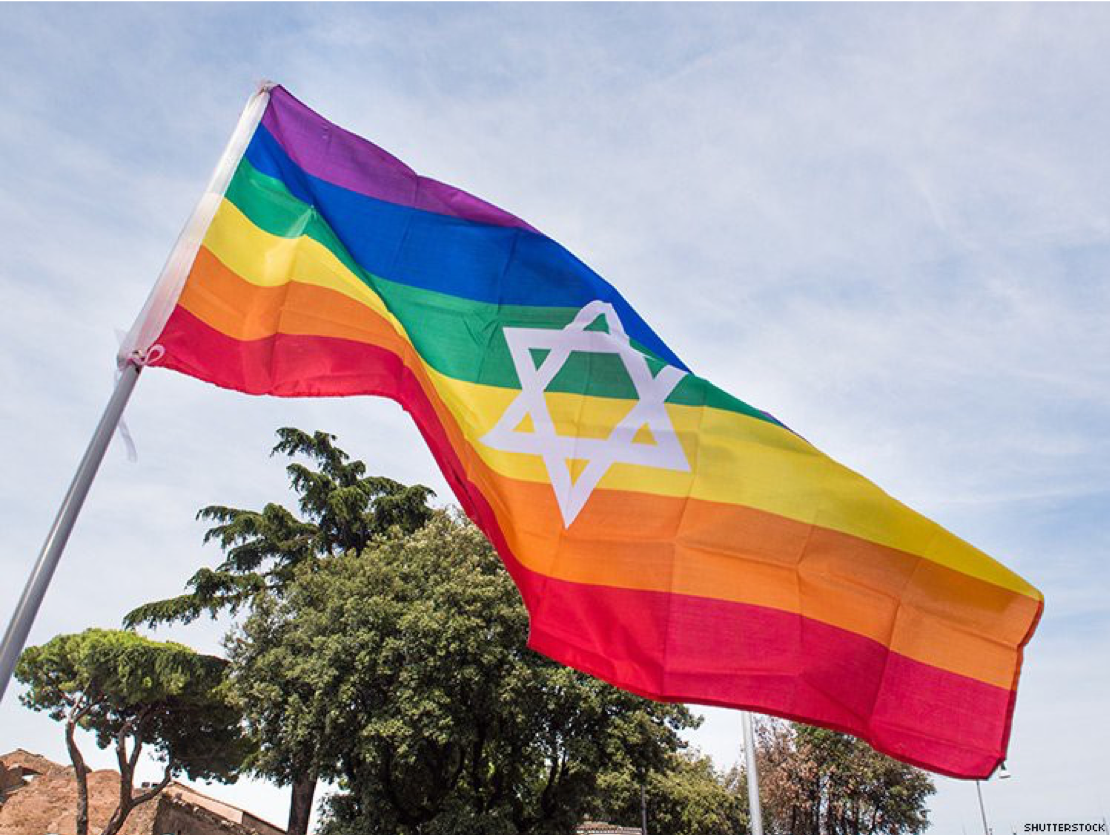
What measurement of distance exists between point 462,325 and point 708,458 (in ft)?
6.24

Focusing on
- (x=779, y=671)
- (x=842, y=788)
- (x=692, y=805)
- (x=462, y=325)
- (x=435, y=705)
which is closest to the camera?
(x=779, y=671)

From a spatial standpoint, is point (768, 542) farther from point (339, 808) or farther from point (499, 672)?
point (339, 808)

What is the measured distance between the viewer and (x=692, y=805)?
49000 mm

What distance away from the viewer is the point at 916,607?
17.0 ft

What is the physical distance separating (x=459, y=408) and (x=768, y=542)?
2.14 meters

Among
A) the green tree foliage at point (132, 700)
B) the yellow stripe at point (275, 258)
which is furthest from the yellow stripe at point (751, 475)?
the green tree foliage at point (132, 700)

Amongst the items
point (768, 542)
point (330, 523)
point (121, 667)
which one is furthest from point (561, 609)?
point (121, 667)

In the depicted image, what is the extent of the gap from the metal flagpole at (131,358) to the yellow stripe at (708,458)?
0.87ft

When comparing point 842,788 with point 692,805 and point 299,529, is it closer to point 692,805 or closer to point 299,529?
point 692,805

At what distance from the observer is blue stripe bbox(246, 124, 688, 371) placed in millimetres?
6211

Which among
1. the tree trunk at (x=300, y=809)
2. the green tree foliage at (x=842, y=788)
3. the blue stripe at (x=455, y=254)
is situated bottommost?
the tree trunk at (x=300, y=809)

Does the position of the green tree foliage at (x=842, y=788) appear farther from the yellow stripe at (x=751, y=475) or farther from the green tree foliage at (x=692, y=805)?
the yellow stripe at (x=751, y=475)

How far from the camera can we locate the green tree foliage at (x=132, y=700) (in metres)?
35.5

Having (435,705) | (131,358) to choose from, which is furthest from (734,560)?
(435,705)
